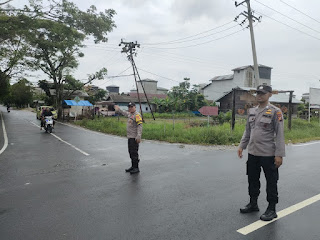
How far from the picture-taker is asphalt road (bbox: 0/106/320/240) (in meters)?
3.13

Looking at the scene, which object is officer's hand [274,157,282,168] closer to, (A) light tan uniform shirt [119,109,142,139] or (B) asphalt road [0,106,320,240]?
(B) asphalt road [0,106,320,240]

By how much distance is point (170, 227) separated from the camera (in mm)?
3229

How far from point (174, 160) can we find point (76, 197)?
12.2 ft

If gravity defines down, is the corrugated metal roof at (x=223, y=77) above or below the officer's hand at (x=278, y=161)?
above

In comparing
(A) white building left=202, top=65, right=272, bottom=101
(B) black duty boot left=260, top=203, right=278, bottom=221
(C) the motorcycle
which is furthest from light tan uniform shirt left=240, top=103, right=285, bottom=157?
(A) white building left=202, top=65, right=272, bottom=101

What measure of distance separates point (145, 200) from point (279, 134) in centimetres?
234

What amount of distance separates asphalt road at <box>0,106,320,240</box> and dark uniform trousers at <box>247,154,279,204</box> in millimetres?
322

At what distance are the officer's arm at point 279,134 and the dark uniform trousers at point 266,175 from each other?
17 cm

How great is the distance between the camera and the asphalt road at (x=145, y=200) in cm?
313

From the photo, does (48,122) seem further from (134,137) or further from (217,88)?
(217,88)

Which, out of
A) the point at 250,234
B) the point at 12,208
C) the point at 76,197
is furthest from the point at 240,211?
the point at 12,208

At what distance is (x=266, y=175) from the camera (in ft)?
11.8

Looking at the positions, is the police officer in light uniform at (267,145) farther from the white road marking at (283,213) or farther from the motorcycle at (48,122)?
the motorcycle at (48,122)

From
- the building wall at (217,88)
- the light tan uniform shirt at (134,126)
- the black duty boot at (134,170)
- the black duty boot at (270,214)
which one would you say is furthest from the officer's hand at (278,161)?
the building wall at (217,88)
